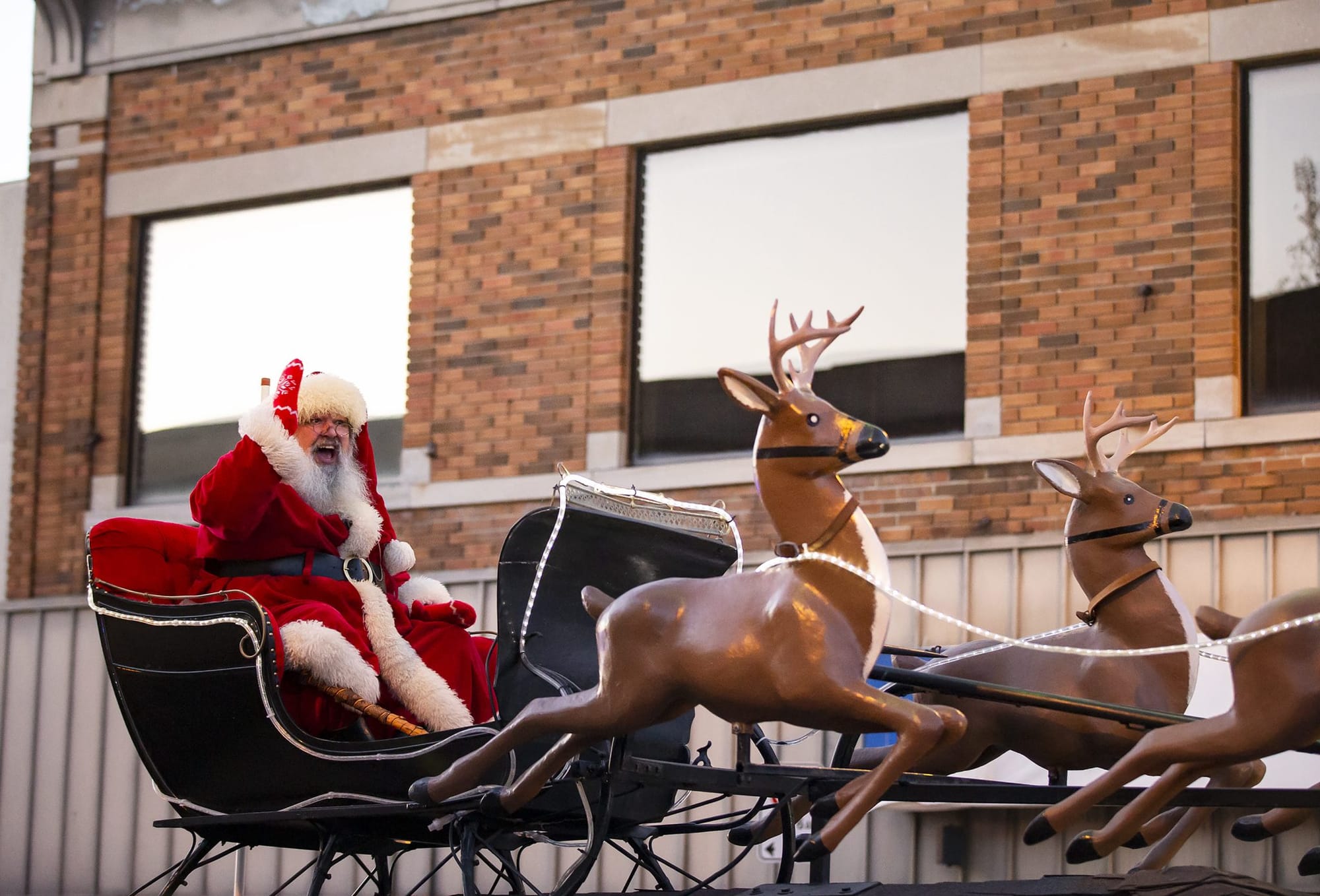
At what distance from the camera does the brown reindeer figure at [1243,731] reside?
4.58 metres

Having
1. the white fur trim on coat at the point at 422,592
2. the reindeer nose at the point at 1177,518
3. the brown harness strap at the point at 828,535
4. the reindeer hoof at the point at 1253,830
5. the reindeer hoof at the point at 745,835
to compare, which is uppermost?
the reindeer nose at the point at 1177,518

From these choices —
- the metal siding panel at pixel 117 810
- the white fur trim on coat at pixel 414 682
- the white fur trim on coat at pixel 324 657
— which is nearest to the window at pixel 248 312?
the metal siding panel at pixel 117 810

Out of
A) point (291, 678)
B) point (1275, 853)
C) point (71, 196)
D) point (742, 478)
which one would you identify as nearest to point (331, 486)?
point (291, 678)

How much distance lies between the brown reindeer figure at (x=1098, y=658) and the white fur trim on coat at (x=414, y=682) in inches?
54.3

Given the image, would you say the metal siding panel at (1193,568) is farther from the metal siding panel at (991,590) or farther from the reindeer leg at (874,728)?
the reindeer leg at (874,728)

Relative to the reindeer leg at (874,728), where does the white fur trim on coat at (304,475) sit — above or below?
above

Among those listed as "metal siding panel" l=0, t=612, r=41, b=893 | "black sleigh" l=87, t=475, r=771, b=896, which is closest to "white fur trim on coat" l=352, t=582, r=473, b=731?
"black sleigh" l=87, t=475, r=771, b=896

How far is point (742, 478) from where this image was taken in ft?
35.6

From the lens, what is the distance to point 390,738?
5652 mm

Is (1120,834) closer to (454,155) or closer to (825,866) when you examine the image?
(825,866)

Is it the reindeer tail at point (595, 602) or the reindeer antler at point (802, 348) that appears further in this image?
the reindeer tail at point (595, 602)

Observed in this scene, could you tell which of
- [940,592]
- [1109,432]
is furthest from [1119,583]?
[940,592]

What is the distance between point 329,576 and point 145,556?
69 centimetres

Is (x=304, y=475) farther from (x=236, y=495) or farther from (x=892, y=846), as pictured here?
(x=892, y=846)
